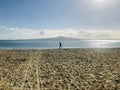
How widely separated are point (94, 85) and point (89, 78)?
156 cm

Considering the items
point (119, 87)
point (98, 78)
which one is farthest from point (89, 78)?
point (119, 87)

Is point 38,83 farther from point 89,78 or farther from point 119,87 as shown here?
point 119,87

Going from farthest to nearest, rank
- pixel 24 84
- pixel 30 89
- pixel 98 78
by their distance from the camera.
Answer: pixel 98 78
pixel 24 84
pixel 30 89

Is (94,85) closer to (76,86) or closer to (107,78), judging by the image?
(76,86)

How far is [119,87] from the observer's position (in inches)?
348

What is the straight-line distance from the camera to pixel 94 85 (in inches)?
362

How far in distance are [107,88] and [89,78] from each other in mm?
2138

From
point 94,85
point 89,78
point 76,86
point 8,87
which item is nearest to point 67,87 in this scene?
point 76,86

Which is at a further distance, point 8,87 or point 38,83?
point 38,83

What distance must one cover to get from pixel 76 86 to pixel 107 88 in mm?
1578

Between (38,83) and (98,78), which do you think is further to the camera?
(98,78)

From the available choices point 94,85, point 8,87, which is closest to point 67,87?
point 94,85

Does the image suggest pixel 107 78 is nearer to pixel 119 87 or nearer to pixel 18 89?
pixel 119 87

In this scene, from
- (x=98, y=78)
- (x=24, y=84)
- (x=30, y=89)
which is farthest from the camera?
(x=98, y=78)
